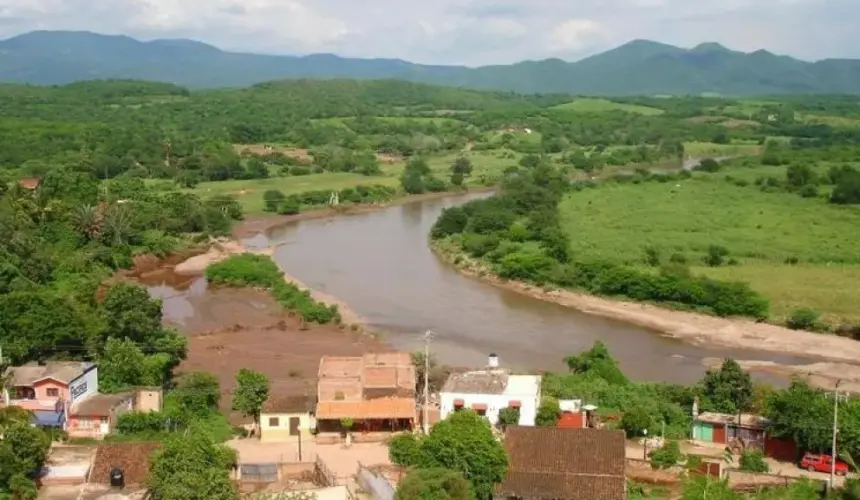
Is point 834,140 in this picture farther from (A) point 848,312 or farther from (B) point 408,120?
(A) point 848,312

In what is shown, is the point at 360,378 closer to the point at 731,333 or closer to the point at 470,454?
the point at 470,454

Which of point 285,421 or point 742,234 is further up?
point 742,234

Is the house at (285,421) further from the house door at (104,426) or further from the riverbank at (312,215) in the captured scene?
the riverbank at (312,215)

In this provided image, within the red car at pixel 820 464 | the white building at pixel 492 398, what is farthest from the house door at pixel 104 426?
the red car at pixel 820 464

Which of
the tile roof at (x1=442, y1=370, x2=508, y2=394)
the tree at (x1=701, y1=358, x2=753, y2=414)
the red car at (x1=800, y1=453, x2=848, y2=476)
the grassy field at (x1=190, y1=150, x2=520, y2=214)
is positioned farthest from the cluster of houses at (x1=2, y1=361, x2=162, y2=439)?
the grassy field at (x1=190, y1=150, x2=520, y2=214)

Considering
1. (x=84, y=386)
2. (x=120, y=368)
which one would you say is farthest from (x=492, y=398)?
(x=84, y=386)

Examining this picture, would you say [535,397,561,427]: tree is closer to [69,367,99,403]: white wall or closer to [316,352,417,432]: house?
[316,352,417,432]: house
